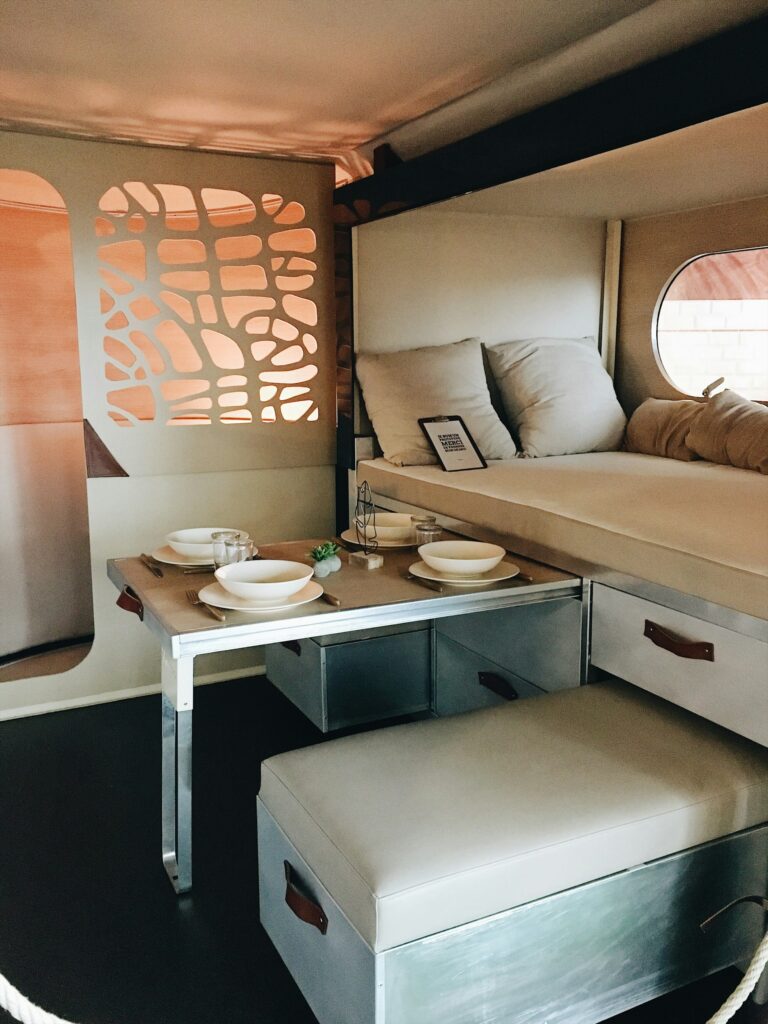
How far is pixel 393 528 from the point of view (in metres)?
2.52

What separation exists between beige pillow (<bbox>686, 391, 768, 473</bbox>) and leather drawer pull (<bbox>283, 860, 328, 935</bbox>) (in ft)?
7.02

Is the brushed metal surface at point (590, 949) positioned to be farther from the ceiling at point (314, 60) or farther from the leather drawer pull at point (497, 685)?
the ceiling at point (314, 60)

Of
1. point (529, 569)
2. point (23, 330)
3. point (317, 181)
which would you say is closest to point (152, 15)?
point (317, 181)

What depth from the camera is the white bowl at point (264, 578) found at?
6.23ft

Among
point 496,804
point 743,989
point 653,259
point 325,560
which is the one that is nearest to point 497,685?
point 325,560

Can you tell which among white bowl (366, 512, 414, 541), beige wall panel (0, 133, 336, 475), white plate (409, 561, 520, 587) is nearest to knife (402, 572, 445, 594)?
white plate (409, 561, 520, 587)

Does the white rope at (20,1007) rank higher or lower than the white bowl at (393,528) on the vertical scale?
lower

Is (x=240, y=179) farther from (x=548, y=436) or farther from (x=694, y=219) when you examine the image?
(x=694, y=219)

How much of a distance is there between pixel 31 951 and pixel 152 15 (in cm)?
215

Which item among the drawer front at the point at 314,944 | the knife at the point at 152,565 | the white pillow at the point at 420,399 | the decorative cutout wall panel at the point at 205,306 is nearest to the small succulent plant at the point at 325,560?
the knife at the point at 152,565

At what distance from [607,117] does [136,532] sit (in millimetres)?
2114

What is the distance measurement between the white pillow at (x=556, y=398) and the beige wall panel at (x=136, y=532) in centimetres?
93

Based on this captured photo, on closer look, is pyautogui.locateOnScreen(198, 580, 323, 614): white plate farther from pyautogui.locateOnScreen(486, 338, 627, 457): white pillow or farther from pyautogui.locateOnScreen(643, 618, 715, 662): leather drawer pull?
pyautogui.locateOnScreen(486, 338, 627, 457): white pillow

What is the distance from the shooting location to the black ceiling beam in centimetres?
A: 173
